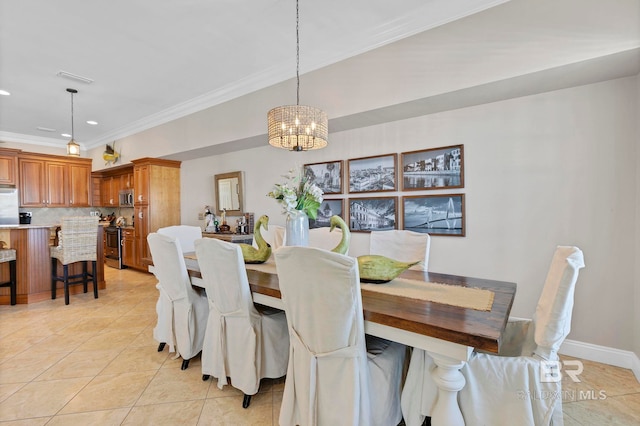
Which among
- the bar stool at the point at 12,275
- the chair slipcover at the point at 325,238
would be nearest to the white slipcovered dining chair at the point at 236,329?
the chair slipcover at the point at 325,238

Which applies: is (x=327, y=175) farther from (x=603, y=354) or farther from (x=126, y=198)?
(x=126, y=198)

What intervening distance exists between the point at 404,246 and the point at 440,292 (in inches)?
31.8

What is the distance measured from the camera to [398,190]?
3.19m

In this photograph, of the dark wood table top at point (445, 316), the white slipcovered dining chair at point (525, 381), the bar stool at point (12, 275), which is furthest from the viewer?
the bar stool at point (12, 275)

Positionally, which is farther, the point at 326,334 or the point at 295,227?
the point at 295,227

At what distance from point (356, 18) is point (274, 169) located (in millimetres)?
2205

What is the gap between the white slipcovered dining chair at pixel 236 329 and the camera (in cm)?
180

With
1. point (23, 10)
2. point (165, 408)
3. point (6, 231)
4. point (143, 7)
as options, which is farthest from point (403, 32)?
point (6, 231)

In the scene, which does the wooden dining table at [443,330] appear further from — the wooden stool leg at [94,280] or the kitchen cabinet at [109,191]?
the kitchen cabinet at [109,191]

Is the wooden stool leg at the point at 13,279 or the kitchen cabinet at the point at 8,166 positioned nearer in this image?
the wooden stool leg at the point at 13,279

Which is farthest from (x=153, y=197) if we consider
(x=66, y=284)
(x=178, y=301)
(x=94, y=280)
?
(x=178, y=301)

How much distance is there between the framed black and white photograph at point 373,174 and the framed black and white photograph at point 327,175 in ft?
0.55

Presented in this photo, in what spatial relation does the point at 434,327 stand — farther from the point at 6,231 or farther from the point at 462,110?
the point at 6,231

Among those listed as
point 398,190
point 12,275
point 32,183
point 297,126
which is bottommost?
point 12,275
